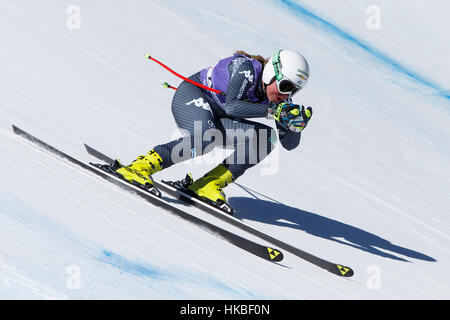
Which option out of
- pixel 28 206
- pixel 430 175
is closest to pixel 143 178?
pixel 28 206

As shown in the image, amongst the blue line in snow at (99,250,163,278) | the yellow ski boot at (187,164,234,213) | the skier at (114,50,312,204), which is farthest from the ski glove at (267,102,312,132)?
the blue line in snow at (99,250,163,278)

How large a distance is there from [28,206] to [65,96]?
3.34m

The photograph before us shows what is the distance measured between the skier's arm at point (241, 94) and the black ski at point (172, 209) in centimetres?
82

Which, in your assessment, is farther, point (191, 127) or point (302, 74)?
point (191, 127)

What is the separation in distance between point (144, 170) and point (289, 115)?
1.18 m

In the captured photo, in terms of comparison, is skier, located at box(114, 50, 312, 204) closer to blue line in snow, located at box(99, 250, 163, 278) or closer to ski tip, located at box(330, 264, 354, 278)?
ski tip, located at box(330, 264, 354, 278)

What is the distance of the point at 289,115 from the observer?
15.6 feet

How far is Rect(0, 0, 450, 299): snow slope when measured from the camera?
4020 mm

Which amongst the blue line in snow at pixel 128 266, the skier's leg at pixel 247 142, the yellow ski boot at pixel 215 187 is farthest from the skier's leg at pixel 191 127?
the blue line in snow at pixel 128 266

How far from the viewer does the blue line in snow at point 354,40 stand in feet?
44.3

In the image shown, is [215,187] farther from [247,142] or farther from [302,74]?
[302,74]

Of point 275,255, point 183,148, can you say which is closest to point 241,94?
point 183,148

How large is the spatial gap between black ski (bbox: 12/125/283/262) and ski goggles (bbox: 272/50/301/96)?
44.2 inches

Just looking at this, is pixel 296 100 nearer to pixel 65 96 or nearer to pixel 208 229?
pixel 65 96
